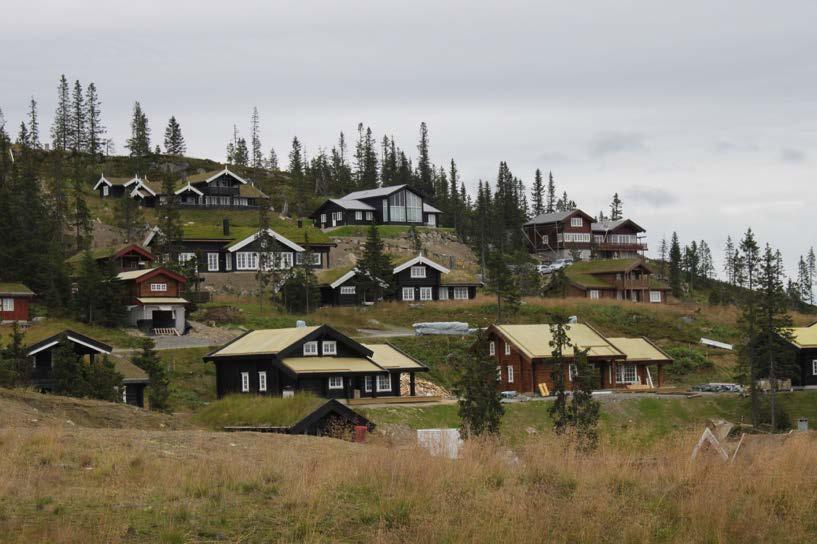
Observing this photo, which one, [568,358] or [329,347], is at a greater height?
[329,347]

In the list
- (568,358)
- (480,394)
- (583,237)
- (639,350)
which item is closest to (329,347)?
(568,358)

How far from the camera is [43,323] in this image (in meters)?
65.6

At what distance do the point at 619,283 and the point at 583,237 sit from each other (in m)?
26.5

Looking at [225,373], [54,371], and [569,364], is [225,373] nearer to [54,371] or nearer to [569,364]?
[54,371]

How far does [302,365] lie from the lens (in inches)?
2104

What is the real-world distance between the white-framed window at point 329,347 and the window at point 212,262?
135 ft

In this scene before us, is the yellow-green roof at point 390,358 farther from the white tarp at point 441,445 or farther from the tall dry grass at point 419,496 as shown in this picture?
the tall dry grass at point 419,496

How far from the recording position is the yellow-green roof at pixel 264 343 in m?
54.2

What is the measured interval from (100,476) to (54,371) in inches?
1124

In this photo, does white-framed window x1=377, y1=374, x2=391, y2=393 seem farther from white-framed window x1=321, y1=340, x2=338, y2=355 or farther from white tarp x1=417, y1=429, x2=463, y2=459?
white tarp x1=417, y1=429, x2=463, y2=459

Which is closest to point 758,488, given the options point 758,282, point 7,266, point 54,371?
point 54,371

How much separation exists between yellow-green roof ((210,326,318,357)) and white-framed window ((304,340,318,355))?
648 millimetres

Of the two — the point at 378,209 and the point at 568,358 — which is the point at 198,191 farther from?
the point at 568,358

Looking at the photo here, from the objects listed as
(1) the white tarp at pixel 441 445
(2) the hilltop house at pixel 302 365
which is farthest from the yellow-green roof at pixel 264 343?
(1) the white tarp at pixel 441 445
